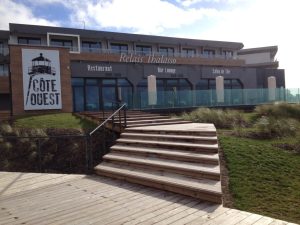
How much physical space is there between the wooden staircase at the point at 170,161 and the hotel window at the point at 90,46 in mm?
31030

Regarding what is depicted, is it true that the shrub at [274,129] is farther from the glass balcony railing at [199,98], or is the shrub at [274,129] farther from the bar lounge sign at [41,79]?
the bar lounge sign at [41,79]

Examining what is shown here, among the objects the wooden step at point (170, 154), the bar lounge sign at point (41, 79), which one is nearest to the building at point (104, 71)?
the bar lounge sign at point (41, 79)

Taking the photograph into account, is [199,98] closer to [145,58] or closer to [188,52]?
[145,58]

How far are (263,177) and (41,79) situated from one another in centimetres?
1773

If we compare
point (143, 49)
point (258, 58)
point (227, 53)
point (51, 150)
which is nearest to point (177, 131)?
point (51, 150)

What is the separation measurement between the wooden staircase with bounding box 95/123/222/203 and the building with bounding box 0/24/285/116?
491 inches

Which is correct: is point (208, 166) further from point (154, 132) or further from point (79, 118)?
point (79, 118)

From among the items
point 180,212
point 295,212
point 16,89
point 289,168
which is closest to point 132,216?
point 180,212

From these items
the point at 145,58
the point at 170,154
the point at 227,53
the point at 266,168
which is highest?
the point at 227,53

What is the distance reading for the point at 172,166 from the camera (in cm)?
793

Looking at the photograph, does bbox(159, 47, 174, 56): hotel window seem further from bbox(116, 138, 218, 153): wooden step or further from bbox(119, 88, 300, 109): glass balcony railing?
bbox(116, 138, 218, 153): wooden step

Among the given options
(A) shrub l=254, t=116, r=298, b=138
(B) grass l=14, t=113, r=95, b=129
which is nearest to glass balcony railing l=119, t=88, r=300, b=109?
(B) grass l=14, t=113, r=95, b=129

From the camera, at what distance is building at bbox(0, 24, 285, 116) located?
2186cm

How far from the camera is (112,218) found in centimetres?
580
